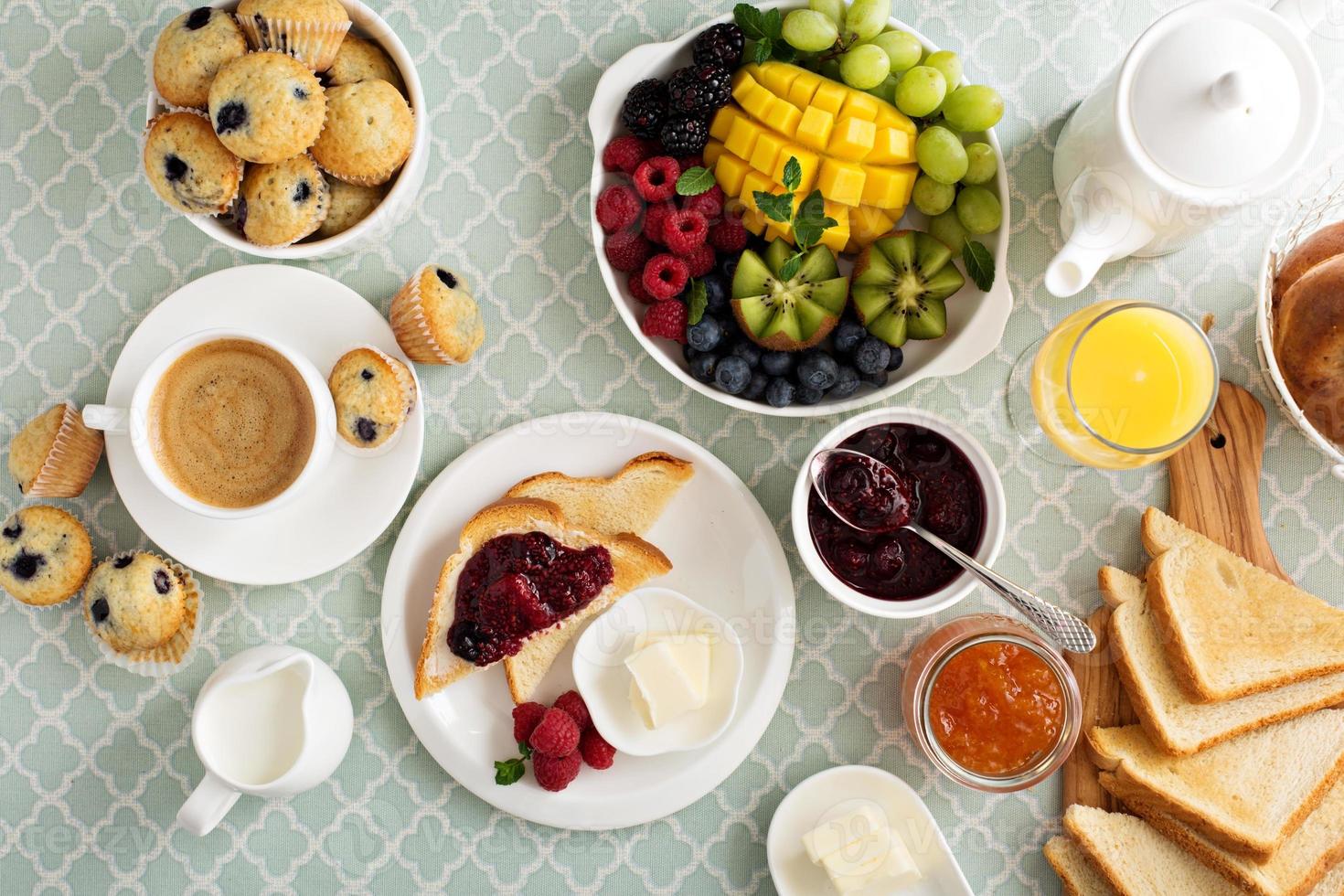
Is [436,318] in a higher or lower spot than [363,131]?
lower

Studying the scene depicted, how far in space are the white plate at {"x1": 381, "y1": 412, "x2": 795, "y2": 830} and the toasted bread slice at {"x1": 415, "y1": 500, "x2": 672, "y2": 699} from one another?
5 cm

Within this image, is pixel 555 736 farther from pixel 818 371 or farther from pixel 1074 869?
pixel 1074 869

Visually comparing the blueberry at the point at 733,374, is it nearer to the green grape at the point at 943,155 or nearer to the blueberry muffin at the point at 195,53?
the green grape at the point at 943,155

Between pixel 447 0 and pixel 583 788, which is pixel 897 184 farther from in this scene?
pixel 583 788

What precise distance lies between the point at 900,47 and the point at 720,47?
278mm

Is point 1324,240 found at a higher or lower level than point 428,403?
higher

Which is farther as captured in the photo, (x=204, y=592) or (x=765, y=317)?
(x=204, y=592)

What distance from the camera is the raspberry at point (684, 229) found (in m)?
1.40

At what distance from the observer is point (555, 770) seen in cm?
148

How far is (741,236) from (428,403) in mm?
605

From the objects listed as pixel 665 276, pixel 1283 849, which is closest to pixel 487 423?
pixel 665 276

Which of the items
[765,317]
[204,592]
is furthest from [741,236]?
[204,592]

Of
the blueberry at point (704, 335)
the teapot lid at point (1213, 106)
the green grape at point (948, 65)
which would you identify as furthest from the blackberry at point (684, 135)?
the teapot lid at point (1213, 106)

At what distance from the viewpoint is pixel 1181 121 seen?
1.24 m
